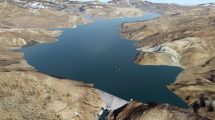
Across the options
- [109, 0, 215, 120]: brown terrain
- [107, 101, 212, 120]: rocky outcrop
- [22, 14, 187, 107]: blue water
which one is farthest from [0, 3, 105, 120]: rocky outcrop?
[22, 14, 187, 107]: blue water

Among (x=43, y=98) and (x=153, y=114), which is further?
(x=43, y=98)

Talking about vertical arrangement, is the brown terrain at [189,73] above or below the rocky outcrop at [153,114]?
below

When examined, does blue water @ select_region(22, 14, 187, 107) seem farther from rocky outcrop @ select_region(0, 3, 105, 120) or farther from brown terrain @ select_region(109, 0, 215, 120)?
rocky outcrop @ select_region(0, 3, 105, 120)

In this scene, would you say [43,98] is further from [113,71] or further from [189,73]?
[189,73]

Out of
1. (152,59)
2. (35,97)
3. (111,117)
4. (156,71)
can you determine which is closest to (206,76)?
(156,71)

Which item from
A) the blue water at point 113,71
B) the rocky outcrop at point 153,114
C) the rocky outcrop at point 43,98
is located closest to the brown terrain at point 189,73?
the rocky outcrop at point 153,114

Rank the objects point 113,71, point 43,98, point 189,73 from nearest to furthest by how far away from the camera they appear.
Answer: point 43,98 < point 189,73 < point 113,71

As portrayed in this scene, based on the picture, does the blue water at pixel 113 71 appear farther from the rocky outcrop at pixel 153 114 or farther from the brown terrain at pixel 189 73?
the rocky outcrop at pixel 153 114

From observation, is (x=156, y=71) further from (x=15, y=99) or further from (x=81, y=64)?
(x=15, y=99)

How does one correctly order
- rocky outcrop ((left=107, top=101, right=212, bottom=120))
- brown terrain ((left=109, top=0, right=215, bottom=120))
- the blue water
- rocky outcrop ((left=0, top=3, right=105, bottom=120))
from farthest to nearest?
the blue water → brown terrain ((left=109, top=0, right=215, bottom=120)) → rocky outcrop ((left=0, top=3, right=105, bottom=120)) → rocky outcrop ((left=107, top=101, right=212, bottom=120))

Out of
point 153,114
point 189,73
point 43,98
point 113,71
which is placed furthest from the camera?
point 113,71

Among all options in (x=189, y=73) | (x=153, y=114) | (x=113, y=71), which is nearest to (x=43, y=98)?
(x=153, y=114)
